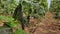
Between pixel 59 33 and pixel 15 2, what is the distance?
323 inches

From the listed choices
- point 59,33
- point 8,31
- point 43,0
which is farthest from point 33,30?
point 43,0

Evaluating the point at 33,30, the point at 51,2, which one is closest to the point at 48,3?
the point at 51,2

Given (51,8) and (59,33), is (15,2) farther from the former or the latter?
(59,33)

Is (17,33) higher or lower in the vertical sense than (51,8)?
higher

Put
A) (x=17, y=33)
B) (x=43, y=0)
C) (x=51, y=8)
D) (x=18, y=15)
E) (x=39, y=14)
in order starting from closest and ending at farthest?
1. (x=17, y=33)
2. (x=18, y=15)
3. (x=39, y=14)
4. (x=43, y=0)
5. (x=51, y=8)

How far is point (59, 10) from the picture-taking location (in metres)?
15.3

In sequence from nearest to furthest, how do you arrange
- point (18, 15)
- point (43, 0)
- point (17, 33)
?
1. point (17, 33)
2. point (18, 15)
3. point (43, 0)

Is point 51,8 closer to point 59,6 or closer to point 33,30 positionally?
point 59,6

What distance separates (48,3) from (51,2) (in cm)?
32

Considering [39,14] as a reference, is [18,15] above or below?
above

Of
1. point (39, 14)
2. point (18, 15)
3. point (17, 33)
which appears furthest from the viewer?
point (39, 14)

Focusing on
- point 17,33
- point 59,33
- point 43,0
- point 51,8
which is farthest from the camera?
point 51,8

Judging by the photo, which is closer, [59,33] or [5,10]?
[59,33]

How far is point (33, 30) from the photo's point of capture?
9383 mm
